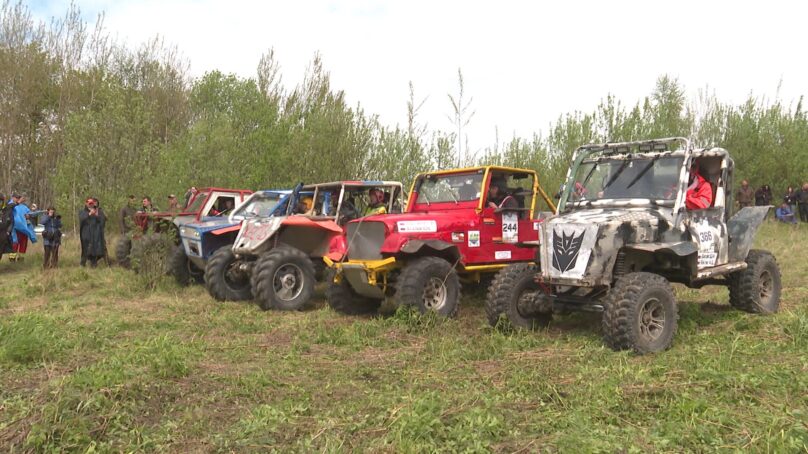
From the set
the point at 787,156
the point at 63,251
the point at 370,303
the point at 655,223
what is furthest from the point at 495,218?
the point at 787,156

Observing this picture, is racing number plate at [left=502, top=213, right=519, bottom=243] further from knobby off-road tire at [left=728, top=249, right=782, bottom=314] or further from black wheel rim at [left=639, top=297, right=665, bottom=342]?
black wheel rim at [left=639, top=297, right=665, bottom=342]

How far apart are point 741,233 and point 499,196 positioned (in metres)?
2.77

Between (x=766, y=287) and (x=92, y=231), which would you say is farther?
(x=92, y=231)

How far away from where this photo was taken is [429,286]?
24.4ft

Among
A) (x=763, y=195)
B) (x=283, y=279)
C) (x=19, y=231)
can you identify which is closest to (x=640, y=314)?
(x=283, y=279)

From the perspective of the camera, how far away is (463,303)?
8664mm

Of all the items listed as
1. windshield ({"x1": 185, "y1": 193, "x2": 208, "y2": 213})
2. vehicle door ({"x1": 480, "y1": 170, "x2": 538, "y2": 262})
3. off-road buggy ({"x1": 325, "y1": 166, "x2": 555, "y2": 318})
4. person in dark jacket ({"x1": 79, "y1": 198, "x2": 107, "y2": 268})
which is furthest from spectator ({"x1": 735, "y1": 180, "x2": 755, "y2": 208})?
person in dark jacket ({"x1": 79, "y1": 198, "x2": 107, "y2": 268})

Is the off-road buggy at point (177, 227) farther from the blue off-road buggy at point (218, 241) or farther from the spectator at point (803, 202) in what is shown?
the spectator at point (803, 202)

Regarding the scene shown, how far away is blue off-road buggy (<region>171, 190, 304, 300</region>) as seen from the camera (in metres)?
9.34

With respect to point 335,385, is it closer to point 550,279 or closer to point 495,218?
point 550,279

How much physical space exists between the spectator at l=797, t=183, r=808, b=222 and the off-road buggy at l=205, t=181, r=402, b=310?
15.8 m

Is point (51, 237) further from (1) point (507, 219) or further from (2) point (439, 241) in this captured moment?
(1) point (507, 219)

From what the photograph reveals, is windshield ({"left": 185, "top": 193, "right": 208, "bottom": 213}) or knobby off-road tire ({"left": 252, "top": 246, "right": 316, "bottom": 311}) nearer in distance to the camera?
knobby off-road tire ({"left": 252, "top": 246, "right": 316, "bottom": 311})

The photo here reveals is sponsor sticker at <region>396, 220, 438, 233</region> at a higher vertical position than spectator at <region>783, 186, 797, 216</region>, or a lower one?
lower
